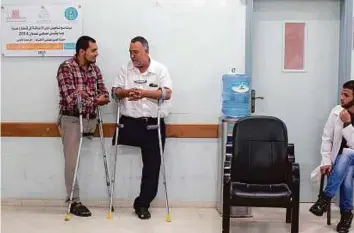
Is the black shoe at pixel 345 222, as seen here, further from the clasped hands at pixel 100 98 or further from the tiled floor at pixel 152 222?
the clasped hands at pixel 100 98

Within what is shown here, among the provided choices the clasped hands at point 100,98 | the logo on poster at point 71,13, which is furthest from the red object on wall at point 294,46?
the logo on poster at point 71,13

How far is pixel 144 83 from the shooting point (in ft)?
14.8

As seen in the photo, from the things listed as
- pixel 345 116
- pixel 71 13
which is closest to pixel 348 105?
pixel 345 116

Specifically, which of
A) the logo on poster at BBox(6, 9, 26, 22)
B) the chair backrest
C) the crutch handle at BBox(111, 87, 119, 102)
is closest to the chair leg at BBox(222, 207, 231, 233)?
the chair backrest

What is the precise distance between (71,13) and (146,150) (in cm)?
155

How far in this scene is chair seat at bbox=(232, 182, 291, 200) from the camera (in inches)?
142

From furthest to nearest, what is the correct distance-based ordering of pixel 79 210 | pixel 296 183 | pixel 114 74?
pixel 114 74 < pixel 79 210 < pixel 296 183

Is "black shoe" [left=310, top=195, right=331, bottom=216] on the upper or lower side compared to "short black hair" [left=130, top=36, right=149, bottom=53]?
lower

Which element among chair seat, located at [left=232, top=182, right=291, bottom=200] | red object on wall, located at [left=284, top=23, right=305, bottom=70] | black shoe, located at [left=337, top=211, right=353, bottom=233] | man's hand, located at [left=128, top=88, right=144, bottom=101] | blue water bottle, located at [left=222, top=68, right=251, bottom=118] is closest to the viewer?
chair seat, located at [left=232, top=182, right=291, bottom=200]

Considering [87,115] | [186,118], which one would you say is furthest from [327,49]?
[87,115]

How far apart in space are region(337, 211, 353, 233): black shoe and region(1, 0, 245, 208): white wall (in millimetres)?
1297

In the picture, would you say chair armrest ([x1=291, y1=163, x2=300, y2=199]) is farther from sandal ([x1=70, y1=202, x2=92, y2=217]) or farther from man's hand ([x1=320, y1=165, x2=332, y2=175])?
sandal ([x1=70, y1=202, x2=92, y2=217])

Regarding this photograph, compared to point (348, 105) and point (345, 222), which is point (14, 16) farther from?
point (345, 222)

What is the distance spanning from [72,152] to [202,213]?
54.5 inches
